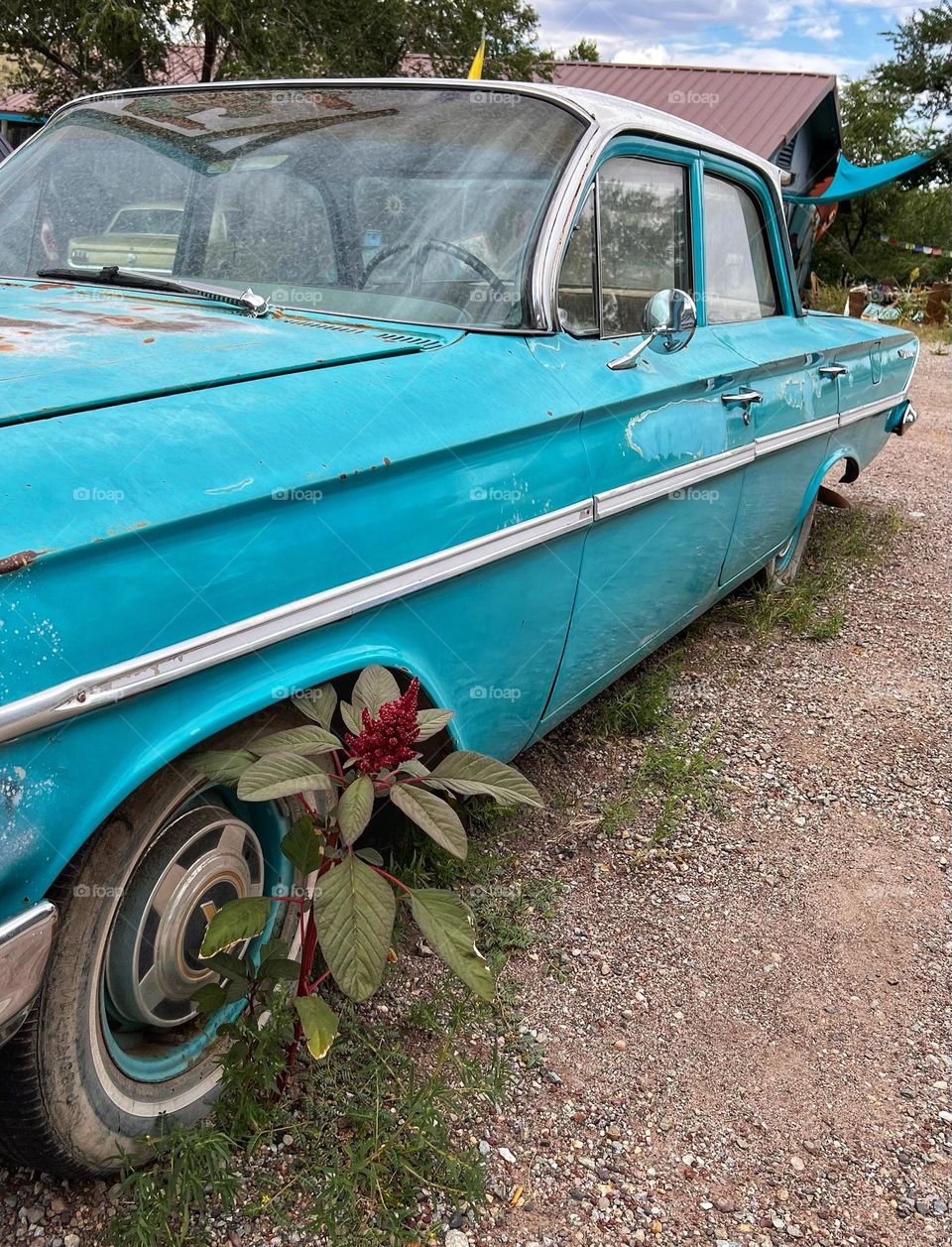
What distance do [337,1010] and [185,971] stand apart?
0.51m

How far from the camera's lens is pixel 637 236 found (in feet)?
10.1

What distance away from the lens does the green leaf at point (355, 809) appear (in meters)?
1.70

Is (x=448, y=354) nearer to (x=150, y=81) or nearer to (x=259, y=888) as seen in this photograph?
(x=259, y=888)

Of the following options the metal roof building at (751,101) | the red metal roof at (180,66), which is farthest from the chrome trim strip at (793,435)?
the metal roof building at (751,101)

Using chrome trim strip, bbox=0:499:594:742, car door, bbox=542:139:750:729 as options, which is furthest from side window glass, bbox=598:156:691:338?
chrome trim strip, bbox=0:499:594:742

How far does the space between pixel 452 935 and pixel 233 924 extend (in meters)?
0.35

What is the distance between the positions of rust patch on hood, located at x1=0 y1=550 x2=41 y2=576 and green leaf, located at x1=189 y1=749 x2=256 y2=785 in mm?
437

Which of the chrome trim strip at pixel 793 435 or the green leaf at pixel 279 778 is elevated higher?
the chrome trim strip at pixel 793 435

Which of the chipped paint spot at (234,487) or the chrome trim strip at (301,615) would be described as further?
the chipped paint spot at (234,487)

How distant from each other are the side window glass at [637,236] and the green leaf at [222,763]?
1649mm

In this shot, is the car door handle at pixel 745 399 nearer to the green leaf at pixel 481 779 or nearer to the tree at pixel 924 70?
the green leaf at pixel 481 779

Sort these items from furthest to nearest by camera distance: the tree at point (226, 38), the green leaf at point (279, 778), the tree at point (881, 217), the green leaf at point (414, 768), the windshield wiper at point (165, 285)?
the tree at point (881, 217) < the tree at point (226, 38) < the windshield wiper at point (165, 285) < the green leaf at point (414, 768) < the green leaf at point (279, 778)

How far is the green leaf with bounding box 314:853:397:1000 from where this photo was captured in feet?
5.40

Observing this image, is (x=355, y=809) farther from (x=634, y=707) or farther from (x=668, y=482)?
(x=634, y=707)
